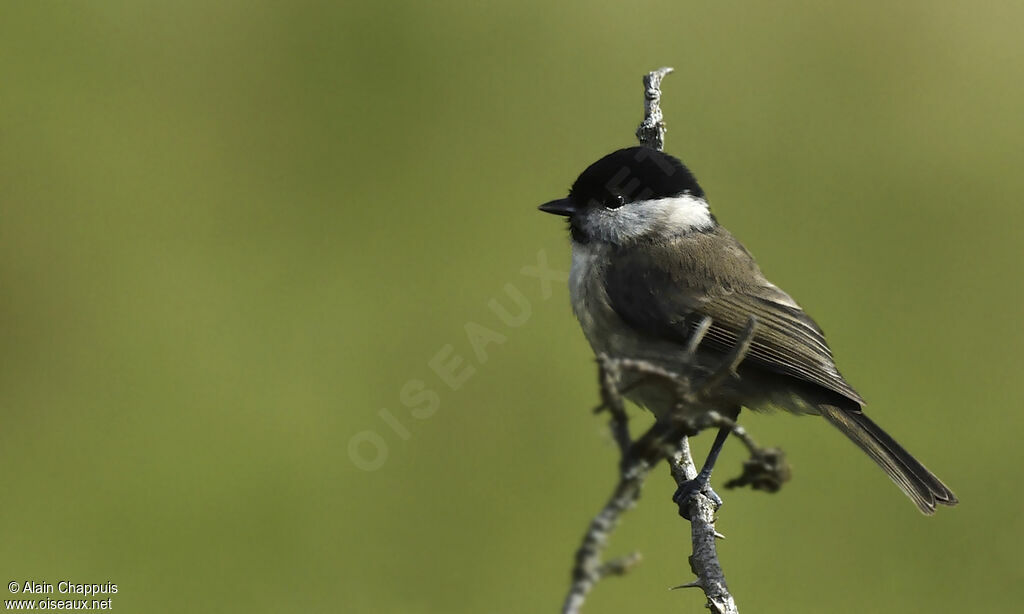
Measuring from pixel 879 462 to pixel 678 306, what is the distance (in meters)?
0.76

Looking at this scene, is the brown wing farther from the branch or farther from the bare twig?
the branch

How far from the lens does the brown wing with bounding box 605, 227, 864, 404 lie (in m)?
2.94

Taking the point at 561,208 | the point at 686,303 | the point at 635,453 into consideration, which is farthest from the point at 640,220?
the point at 635,453

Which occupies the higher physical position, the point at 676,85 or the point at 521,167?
the point at 676,85

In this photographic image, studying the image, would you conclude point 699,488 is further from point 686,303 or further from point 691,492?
point 686,303

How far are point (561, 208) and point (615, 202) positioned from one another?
7.4 inches

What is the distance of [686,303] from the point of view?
3.06 m

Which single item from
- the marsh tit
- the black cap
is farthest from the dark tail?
the black cap

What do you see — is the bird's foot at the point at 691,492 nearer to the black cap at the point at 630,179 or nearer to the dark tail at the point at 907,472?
the dark tail at the point at 907,472

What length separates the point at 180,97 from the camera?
16.3 feet

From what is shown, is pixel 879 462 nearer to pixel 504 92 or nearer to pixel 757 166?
pixel 757 166

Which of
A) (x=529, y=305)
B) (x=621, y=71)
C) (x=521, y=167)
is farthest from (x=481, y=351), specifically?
(x=621, y=71)

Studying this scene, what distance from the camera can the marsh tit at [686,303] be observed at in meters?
2.94

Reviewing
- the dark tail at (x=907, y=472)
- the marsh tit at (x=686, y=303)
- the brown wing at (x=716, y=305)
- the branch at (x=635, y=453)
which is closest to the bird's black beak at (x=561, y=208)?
the marsh tit at (x=686, y=303)
